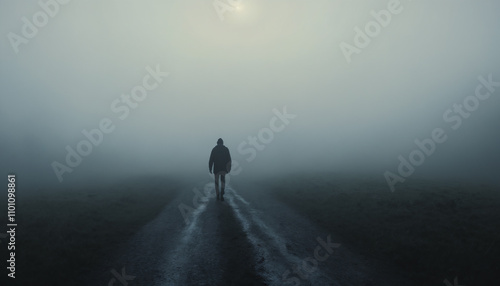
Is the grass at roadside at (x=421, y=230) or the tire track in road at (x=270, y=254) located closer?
the tire track in road at (x=270, y=254)

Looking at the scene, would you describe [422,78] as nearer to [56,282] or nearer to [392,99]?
[392,99]

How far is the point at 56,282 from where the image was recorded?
700cm

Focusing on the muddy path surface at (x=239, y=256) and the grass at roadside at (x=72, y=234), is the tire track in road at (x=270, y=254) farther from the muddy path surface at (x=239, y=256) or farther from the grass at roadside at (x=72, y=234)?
the grass at roadside at (x=72, y=234)

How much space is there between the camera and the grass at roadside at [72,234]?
7707 mm

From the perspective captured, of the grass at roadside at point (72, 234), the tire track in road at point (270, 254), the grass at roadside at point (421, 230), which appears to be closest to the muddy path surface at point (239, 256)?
the tire track in road at point (270, 254)

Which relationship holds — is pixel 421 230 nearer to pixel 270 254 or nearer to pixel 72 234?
pixel 270 254

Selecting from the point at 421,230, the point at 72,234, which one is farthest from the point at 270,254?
the point at 72,234

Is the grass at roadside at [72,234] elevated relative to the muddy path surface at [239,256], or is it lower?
elevated

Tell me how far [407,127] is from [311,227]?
3680 inches

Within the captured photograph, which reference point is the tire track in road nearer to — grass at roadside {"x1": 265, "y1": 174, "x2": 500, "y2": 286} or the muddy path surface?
the muddy path surface

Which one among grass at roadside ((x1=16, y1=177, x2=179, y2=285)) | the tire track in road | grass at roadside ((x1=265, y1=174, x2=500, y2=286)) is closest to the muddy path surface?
the tire track in road

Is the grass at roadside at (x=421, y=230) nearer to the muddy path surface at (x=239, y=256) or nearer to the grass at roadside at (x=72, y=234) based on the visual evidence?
the muddy path surface at (x=239, y=256)

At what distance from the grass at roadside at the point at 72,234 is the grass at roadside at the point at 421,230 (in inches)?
356

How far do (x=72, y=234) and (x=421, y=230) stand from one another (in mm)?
14322
